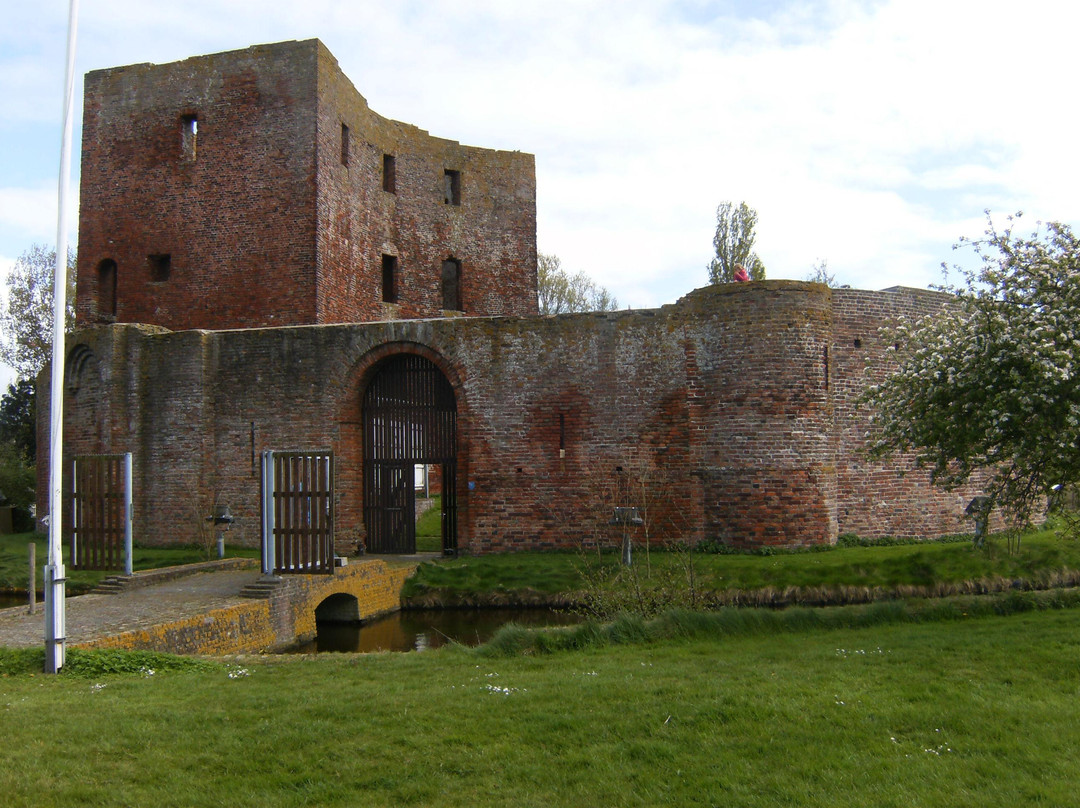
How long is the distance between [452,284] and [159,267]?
7448mm

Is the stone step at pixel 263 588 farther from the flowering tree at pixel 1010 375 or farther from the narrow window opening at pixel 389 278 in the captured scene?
the narrow window opening at pixel 389 278

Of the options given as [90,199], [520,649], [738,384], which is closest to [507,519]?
[738,384]

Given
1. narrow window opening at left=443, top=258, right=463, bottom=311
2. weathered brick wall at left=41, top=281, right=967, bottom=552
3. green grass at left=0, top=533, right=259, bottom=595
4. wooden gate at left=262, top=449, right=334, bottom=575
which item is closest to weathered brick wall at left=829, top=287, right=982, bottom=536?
weathered brick wall at left=41, top=281, right=967, bottom=552

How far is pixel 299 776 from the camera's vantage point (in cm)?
482

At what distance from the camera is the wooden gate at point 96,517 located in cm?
1112

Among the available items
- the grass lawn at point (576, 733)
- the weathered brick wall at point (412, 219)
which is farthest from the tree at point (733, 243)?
the grass lawn at point (576, 733)

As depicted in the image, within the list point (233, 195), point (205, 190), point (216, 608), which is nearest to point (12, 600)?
point (216, 608)

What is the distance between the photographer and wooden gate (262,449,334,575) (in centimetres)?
1138

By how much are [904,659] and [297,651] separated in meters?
7.29

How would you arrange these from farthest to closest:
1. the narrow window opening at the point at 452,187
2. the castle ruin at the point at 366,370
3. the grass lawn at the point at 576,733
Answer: the narrow window opening at the point at 452,187
the castle ruin at the point at 366,370
the grass lawn at the point at 576,733

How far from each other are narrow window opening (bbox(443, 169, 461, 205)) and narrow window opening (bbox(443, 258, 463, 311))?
1.67m

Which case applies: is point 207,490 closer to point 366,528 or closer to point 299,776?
point 366,528

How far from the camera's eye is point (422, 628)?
12.6 meters

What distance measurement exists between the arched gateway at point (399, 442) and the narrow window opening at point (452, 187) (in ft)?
30.4
